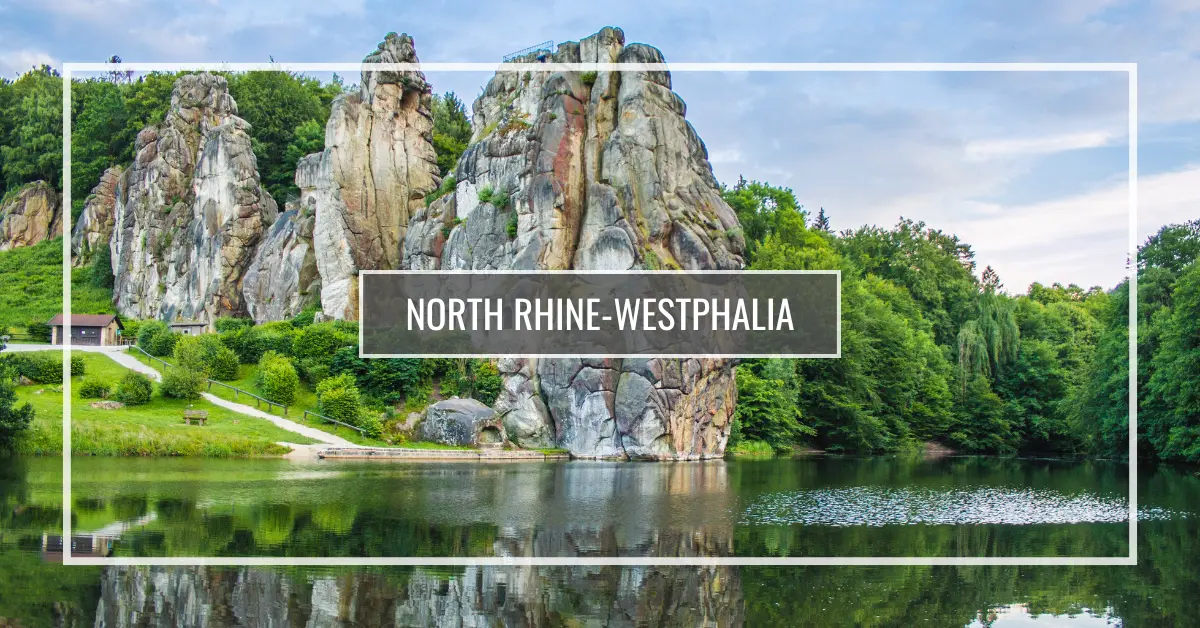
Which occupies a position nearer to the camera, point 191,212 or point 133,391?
point 133,391

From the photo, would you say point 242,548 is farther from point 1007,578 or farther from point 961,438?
point 961,438

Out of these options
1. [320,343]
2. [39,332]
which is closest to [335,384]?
[320,343]

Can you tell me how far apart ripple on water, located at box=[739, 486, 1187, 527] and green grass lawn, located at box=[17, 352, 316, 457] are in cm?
2293

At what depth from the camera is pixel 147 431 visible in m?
40.2

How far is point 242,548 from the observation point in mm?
20031

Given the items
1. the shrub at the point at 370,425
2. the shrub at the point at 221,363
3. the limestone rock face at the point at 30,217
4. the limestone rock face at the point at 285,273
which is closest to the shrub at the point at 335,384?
the shrub at the point at 370,425

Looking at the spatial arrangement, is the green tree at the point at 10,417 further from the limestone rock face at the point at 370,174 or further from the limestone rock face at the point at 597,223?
the limestone rock face at the point at 370,174

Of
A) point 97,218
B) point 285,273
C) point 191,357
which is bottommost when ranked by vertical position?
point 191,357

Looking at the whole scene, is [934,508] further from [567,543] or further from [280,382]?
[280,382]

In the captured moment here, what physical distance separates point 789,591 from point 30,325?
201 ft

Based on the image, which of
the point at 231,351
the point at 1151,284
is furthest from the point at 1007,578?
the point at 231,351

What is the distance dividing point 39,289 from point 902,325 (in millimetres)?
64632

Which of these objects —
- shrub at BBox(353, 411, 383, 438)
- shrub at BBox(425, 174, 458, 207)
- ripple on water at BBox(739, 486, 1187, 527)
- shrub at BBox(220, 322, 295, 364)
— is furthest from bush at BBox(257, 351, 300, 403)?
ripple on water at BBox(739, 486, 1187, 527)

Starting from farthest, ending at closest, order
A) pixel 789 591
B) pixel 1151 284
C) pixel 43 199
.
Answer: pixel 43 199 → pixel 1151 284 → pixel 789 591
